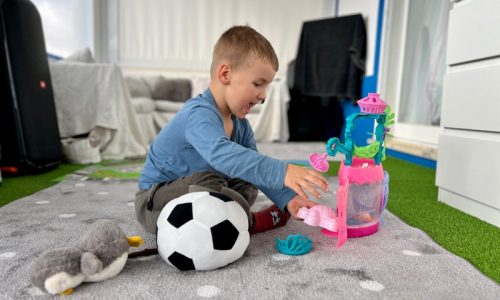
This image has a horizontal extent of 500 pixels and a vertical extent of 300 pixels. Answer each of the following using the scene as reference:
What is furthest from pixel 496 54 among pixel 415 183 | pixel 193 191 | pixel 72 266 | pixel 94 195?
pixel 94 195

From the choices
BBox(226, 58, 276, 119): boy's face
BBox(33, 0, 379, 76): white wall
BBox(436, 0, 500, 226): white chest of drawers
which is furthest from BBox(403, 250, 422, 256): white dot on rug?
BBox(33, 0, 379, 76): white wall

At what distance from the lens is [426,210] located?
1.31 metres

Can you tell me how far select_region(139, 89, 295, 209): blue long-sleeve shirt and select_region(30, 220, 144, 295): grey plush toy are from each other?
0.84 ft

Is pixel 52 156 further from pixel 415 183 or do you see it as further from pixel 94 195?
pixel 415 183

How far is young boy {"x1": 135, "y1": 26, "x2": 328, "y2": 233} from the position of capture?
0.83 meters

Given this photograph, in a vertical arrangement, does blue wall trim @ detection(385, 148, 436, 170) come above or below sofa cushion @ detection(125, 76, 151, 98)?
below

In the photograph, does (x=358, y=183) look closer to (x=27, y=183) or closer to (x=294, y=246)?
(x=294, y=246)

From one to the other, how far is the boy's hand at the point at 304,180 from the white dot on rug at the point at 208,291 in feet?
0.81

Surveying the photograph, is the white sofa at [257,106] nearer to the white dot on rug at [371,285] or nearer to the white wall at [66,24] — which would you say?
the white wall at [66,24]

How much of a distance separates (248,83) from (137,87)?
324 centimetres

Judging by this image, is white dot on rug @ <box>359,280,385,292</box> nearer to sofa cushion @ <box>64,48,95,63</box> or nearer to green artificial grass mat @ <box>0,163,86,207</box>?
green artificial grass mat @ <box>0,163,86,207</box>

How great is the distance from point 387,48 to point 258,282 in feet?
9.60

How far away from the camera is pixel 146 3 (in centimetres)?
455

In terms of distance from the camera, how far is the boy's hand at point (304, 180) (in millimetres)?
749
